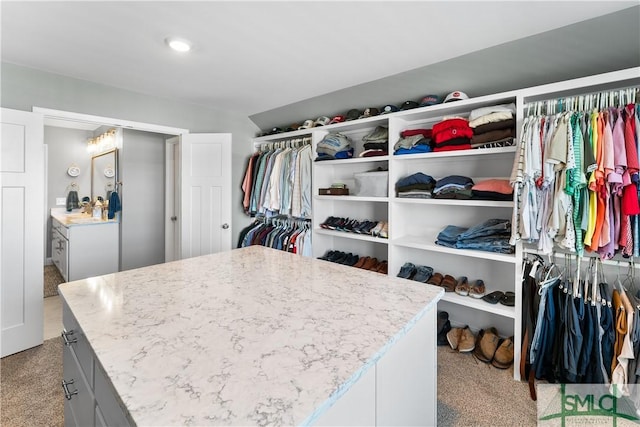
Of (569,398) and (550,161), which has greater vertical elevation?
(550,161)

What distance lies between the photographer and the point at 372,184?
2.78 m

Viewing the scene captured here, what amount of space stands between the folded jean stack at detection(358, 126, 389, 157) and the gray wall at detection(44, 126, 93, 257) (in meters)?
5.10

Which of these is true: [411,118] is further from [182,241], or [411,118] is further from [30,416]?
[30,416]

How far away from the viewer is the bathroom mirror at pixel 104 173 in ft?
14.2

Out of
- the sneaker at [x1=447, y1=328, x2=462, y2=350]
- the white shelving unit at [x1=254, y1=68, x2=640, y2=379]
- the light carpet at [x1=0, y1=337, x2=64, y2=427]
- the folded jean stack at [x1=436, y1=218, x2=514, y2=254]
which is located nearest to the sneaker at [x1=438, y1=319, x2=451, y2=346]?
the sneaker at [x1=447, y1=328, x2=462, y2=350]

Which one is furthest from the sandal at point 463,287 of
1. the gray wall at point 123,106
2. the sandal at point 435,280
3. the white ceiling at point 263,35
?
the gray wall at point 123,106

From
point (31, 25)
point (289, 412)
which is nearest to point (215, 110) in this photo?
point (31, 25)

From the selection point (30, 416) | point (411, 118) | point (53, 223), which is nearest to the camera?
point (30, 416)

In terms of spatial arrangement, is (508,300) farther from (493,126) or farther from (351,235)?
(351,235)

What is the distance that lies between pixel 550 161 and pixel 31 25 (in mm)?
3257

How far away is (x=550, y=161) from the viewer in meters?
1.74

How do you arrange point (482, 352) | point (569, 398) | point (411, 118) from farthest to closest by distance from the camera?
1. point (411, 118)
2. point (482, 352)
3. point (569, 398)

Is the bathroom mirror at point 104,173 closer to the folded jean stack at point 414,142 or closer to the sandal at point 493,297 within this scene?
the folded jean stack at point 414,142

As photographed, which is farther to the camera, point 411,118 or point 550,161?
point 411,118
